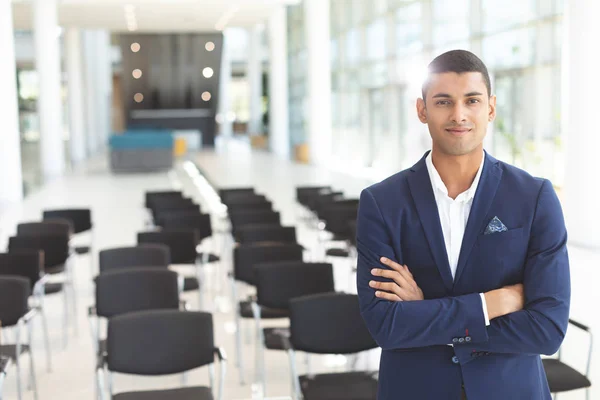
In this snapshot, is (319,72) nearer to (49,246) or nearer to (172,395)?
(49,246)

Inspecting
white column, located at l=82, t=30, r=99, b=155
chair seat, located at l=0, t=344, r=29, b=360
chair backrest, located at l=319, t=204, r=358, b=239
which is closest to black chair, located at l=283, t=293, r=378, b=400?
chair seat, located at l=0, t=344, r=29, b=360

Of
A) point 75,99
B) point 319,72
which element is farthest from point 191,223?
point 75,99

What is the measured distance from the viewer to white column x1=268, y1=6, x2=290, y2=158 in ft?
91.6

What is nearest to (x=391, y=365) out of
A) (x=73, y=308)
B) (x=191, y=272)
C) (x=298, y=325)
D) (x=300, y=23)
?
(x=298, y=325)

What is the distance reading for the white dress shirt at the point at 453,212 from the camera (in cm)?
209

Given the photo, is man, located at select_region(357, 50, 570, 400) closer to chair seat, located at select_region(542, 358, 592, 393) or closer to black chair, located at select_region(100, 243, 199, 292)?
chair seat, located at select_region(542, 358, 592, 393)

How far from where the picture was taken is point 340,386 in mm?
4262

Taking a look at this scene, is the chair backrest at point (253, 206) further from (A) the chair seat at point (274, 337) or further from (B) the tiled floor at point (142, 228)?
(A) the chair seat at point (274, 337)

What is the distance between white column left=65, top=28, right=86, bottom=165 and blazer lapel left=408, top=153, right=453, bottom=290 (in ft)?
91.4

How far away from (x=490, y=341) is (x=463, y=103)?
0.62 metres

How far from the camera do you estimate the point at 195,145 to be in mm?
36250

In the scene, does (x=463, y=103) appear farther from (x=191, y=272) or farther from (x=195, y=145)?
(x=195, y=145)

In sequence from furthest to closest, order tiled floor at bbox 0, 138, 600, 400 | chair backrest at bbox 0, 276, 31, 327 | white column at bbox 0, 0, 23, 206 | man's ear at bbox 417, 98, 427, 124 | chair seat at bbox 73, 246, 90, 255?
white column at bbox 0, 0, 23, 206, chair seat at bbox 73, 246, 90, 255, tiled floor at bbox 0, 138, 600, 400, chair backrest at bbox 0, 276, 31, 327, man's ear at bbox 417, 98, 427, 124

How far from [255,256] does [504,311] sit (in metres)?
4.68
